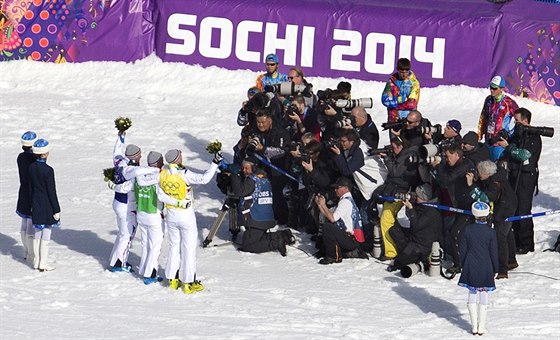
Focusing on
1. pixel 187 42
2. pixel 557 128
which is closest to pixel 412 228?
pixel 557 128

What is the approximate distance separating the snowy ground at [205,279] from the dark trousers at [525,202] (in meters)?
0.22

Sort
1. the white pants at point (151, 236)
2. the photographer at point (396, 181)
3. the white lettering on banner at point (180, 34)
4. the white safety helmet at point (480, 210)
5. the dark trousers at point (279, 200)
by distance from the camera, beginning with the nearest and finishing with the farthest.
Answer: the white safety helmet at point (480, 210) → the white pants at point (151, 236) → the photographer at point (396, 181) → the dark trousers at point (279, 200) → the white lettering on banner at point (180, 34)

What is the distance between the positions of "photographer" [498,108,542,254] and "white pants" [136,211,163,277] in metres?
4.07

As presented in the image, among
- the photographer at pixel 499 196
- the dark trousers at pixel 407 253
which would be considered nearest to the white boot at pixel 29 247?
the dark trousers at pixel 407 253

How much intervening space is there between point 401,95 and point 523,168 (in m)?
2.39

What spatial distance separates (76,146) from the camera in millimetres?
20359

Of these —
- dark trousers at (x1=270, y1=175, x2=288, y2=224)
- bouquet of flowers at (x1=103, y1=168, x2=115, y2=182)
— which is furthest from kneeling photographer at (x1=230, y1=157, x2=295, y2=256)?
bouquet of flowers at (x1=103, y1=168, x2=115, y2=182)

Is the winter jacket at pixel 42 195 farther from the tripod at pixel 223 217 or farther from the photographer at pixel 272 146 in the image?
the photographer at pixel 272 146

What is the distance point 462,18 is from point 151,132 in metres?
5.16

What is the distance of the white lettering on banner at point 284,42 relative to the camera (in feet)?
73.3

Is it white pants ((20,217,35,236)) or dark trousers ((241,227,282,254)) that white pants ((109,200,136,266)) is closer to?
white pants ((20,217,35,236))

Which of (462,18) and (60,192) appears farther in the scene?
(462,18)

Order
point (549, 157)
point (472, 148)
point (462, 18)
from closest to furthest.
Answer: point (472, 148) < point (549, 157) < point (462, 18)

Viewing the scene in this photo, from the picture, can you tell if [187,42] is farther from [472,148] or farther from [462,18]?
[472,148]
